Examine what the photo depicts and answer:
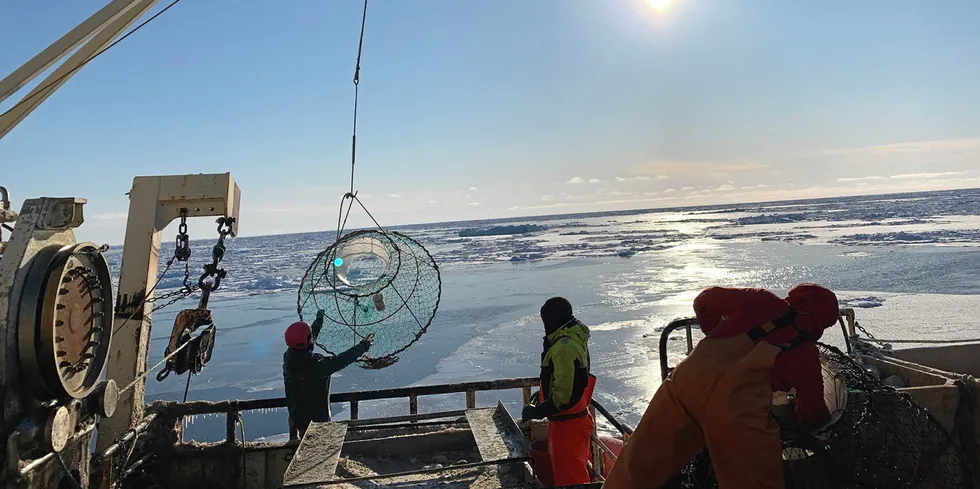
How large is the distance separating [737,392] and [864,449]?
0.62 meters

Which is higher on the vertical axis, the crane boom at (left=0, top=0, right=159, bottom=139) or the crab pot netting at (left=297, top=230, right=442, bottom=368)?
the crane boom at (left=0, top=0, right=159, bottom=139)

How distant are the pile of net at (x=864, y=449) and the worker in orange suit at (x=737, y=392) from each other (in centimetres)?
11

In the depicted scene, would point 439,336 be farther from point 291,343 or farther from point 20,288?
point 20,288

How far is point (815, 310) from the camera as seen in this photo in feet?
6.45

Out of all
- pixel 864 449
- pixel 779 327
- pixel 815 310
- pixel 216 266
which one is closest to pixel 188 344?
pixel 216 266

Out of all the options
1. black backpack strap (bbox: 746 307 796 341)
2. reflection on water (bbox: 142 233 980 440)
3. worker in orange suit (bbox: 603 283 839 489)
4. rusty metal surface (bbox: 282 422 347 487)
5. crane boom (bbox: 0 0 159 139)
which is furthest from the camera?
reflection on water (bbox: 142 233 980 440)

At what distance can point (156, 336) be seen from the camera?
14266 mm

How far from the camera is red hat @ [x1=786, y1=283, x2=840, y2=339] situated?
1.96 m

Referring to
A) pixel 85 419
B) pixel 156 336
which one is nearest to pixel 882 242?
pixel 156 336

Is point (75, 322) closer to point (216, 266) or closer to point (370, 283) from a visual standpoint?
point (216, 266)

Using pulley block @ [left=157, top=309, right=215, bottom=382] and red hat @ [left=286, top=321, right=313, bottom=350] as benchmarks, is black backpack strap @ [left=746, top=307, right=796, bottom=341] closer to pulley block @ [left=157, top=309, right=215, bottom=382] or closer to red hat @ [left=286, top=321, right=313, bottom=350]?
red hat @ [left=286, top=321, right=313, bottom=350]

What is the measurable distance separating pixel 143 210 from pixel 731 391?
421 cm

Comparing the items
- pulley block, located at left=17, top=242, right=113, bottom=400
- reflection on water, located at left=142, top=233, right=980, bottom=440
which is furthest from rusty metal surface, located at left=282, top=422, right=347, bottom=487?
reflection on water, located at left=142, top=233, right=980, bottom=440

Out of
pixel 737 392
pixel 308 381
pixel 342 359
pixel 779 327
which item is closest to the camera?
pixel 737 392
